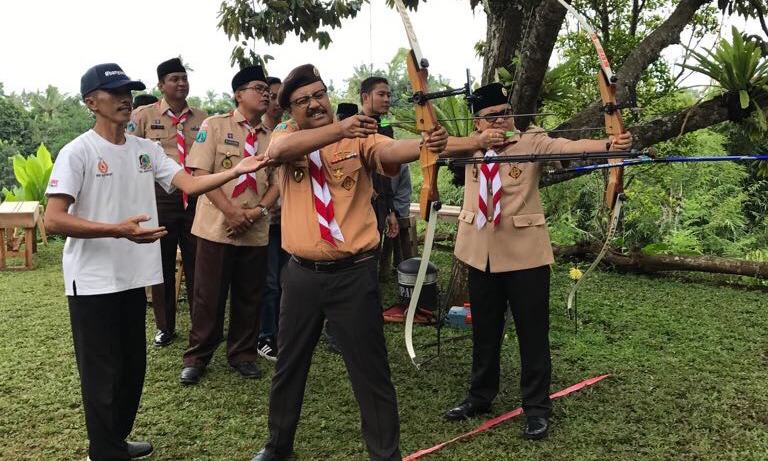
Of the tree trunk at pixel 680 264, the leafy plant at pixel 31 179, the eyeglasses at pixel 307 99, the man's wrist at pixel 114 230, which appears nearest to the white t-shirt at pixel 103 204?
the man's wrist at pixel 114 230

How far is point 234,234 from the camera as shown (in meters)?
3.99

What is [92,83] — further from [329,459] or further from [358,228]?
[329,459]

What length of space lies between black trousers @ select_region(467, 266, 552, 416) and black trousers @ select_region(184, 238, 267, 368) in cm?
151

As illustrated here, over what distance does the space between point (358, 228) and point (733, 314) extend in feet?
13.9

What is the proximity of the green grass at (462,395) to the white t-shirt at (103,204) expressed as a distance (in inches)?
38.4

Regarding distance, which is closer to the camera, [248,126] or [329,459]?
[329,459]

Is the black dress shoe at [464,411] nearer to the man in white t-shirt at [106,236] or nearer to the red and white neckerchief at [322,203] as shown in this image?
the red and white neckerchief at [322,203]

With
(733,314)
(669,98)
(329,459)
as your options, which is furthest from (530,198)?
(669,98)

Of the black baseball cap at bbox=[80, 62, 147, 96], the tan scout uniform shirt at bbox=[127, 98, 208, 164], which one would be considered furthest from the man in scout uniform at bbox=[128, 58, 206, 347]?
the black baseball cap at bbox=[80, 62, 147, 96]

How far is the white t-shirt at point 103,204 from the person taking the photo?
2598 millimetres

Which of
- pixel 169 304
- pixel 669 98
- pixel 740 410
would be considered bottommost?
pixel 740 410

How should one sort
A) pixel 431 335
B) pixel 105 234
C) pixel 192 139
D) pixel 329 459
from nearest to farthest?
pixel 105 234 → pixel 329 459 → pixel 192 139 → pixel 431 335

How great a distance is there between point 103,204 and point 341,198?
3.28ft

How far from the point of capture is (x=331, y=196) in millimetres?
2650
